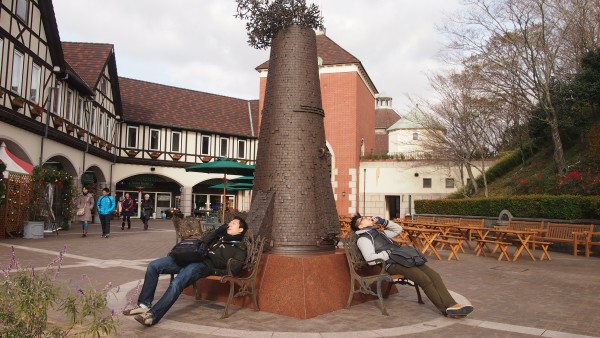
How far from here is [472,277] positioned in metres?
9.30

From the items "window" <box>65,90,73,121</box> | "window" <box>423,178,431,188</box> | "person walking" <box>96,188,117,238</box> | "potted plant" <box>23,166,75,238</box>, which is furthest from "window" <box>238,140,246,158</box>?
"person walking" <box>96,188,117,238</box>

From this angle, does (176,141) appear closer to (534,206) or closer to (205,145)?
(205,145)

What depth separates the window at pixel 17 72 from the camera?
17250mm

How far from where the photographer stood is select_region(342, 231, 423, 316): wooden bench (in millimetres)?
5953

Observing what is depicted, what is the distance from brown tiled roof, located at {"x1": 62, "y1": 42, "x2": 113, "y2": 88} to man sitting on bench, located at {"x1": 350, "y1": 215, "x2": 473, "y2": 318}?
2303 cm

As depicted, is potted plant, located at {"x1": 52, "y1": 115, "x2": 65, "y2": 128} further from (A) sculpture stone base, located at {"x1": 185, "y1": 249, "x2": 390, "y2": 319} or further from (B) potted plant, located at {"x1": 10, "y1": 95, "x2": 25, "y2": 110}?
(A) sculpture stone base, located at {"x1": 185, "y1": 249, "x2": 390, "y2": 319}

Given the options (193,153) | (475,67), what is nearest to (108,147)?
(193,153)

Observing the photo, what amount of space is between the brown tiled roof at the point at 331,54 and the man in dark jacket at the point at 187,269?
29085mm

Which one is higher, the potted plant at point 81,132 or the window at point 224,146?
the window at point 224,146

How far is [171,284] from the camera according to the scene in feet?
17.3

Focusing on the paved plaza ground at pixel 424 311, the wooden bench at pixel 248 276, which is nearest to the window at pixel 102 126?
the paved plaza ground at pixel 424 311

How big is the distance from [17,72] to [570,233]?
19.6 m

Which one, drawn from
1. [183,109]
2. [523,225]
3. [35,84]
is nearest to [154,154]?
[183,109]

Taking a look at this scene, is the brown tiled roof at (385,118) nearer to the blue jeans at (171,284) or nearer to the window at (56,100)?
the window at (56,100)
